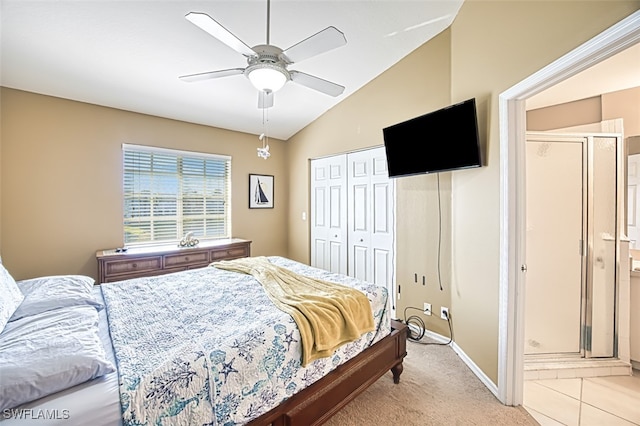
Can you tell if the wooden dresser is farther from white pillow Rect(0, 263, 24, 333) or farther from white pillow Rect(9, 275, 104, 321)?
white pillow Rect(0, 263, 24, 333)

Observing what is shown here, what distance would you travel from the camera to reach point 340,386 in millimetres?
1633

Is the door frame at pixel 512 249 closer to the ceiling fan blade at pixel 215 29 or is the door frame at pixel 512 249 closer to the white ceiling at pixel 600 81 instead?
the white ceiling at pixel 600 81

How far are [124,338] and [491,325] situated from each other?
2430mm

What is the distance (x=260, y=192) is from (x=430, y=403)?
3659 mm

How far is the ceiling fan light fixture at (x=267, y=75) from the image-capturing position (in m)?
1.74

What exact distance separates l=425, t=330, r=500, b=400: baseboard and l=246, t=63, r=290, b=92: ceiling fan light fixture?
106 inches

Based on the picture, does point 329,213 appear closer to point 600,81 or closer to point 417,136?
point 417,136

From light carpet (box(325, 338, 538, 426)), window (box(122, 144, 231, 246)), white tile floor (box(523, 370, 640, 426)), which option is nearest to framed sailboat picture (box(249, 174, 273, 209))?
window (box(122, 144, 231, 246))

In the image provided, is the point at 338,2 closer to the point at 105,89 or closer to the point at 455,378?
the point at 105,89

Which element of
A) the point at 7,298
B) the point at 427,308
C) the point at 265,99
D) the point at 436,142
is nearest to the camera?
the point at 7,298

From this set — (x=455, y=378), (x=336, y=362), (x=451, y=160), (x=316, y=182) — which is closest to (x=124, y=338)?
(x=336, y=362)

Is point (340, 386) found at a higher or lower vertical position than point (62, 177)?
lower

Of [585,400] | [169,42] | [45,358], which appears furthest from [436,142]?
[45,358]

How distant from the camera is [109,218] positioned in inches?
128
